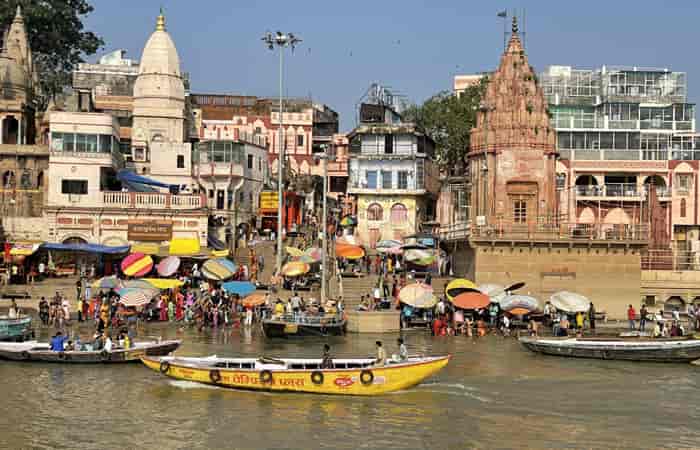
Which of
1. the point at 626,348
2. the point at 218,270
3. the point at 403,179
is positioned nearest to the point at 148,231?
the point at 218,270

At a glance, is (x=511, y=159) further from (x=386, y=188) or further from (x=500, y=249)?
(x=386, y=188)

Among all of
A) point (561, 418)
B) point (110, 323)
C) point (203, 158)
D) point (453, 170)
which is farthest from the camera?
point (453, 170)

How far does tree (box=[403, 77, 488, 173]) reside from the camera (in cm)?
6280

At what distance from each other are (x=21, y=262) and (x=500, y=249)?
2273 cm

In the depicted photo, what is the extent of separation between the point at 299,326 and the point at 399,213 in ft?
84.9

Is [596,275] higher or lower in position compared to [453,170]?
lower

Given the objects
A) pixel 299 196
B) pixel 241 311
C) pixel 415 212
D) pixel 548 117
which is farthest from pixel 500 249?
pixel 299 196

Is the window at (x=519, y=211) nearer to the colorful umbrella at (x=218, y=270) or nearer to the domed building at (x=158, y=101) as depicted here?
the colorful umbrella at (x=218, y=270)

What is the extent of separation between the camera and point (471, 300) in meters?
36.5

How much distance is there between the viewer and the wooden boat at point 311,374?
77.3ft

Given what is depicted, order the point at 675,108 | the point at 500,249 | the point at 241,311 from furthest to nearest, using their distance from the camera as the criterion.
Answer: the point at 675,108 < the point at 500,249 < the point at 241,311

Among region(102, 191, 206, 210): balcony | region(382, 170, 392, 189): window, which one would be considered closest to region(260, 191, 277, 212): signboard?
region(102, 191, 206, 210): balcony

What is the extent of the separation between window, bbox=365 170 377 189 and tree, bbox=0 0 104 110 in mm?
25806

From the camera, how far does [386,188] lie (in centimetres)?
5847
